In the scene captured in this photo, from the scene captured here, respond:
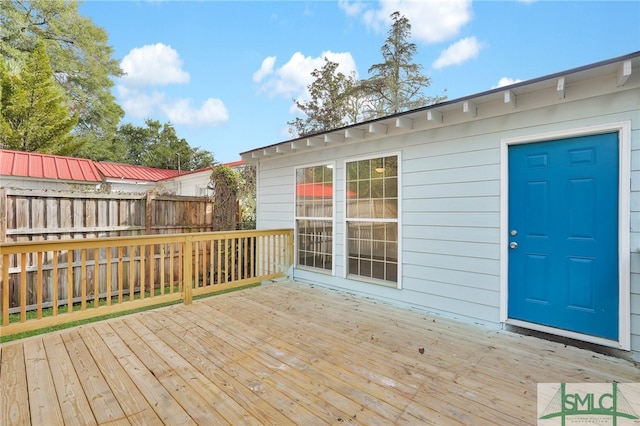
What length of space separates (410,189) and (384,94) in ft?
36.8

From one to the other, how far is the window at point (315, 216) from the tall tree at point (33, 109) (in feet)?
38.9

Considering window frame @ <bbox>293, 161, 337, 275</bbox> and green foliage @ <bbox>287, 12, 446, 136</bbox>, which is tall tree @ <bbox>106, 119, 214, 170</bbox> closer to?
green foliage @ <bbox>287, 12, 446, 136</bbox>

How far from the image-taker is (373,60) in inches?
533

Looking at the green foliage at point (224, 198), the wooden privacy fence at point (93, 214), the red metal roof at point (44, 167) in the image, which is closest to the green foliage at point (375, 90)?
the green foliage at point (224, 198)

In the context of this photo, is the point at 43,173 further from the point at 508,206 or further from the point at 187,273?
the point at 508,206

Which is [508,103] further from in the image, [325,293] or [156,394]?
[156,394]

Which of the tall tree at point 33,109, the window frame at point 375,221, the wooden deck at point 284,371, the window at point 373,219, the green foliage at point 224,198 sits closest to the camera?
the wooden deck at point 284,371

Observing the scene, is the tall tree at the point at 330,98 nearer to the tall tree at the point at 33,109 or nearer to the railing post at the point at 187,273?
the tall tree at the point at 33,109

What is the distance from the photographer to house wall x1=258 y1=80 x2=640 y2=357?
8.34ft

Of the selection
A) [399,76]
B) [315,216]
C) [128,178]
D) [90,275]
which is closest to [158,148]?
[128,178]

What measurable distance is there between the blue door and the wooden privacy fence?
5397 mm

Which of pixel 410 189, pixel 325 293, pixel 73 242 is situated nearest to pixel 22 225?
pixel 73 242

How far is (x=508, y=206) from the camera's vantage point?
10.1ft

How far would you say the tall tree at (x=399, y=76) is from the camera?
43.1ft
